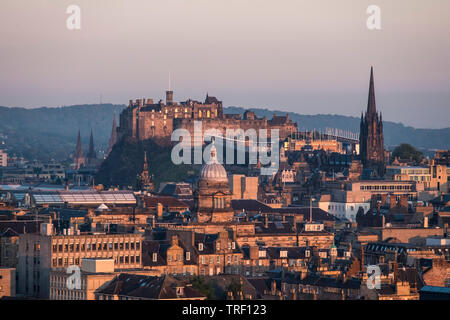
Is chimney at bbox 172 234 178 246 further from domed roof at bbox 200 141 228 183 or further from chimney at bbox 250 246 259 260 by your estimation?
domed roof at bbox 200 141 228 183

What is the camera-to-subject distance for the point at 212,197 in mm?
140875

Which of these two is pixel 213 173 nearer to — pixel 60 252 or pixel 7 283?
pixel 60 252

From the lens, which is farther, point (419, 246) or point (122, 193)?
point (122, 193)

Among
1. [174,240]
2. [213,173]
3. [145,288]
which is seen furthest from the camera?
[213,173]

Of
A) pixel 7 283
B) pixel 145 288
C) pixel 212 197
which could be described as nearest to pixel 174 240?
pixel 7 283

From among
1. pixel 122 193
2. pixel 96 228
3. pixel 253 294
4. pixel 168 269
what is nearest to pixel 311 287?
pixel 253 294

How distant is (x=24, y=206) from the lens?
569ft

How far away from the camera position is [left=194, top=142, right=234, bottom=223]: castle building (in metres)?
141

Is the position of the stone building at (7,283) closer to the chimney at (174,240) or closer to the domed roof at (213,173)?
the chimney at (174,240)

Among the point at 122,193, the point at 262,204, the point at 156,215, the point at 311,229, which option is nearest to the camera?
the point at 311,229

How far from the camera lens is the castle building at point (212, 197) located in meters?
141

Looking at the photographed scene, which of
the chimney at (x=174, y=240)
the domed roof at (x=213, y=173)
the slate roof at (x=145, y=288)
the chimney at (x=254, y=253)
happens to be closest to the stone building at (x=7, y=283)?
the slate roof at (x=145, y=288)
